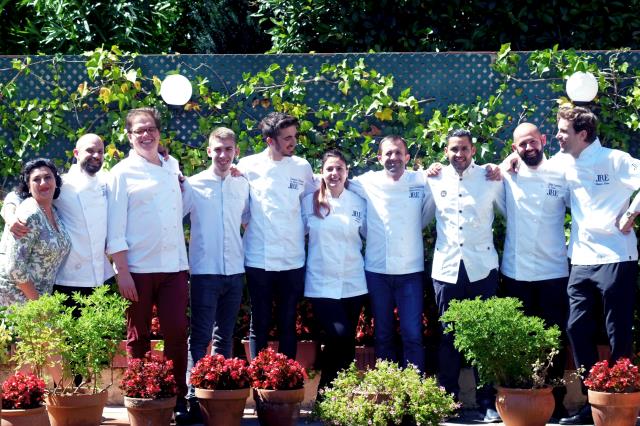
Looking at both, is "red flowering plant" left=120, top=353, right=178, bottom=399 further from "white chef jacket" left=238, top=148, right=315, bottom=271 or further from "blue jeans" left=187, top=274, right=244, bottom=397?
"white chef jacket" left=238, top=148, right=315, bottom=271

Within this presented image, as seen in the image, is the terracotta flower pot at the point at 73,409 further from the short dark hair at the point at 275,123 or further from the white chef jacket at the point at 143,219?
the short dark hair at the point at 275,123

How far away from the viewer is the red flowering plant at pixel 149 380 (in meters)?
6.72

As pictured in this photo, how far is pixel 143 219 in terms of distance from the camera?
738 centimetres

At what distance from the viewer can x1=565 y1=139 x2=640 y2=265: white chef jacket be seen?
24.4 ft

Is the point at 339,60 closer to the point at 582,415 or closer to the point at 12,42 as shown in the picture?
the point at 582,415

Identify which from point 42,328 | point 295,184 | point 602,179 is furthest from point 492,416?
point 42,328

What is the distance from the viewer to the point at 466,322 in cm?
685

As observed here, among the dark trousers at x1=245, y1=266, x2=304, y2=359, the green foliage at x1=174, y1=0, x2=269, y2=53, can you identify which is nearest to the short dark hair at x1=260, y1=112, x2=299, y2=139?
the dark trousers at x1=245, y1=266, x2=304, y2=359

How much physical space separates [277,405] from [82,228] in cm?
163

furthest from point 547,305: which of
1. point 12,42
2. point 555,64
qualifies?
point 12,42

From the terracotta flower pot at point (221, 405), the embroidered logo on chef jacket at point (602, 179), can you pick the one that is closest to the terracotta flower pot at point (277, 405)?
the terracotta flower pot at point (221, 405)

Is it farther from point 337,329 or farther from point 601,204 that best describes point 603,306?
point 337,329

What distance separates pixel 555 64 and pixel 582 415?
247cm

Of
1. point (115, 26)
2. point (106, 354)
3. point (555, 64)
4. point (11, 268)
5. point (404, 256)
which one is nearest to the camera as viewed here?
point (106, 354)
